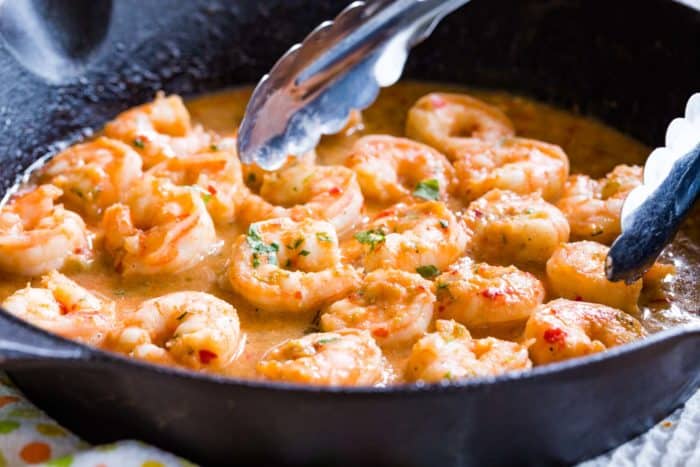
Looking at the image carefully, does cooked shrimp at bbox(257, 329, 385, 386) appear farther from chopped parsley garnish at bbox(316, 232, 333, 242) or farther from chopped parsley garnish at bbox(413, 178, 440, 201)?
chopped parsley garnish at bbox(413, 178, 440, 201)

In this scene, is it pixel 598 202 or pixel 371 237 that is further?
pixel 598 202

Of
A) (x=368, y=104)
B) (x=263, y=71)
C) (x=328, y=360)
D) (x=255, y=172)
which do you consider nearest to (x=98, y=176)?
(x=255, y=172)

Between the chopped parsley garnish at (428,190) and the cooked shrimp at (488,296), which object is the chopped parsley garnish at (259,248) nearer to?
the cooked shrimp at (488,296)

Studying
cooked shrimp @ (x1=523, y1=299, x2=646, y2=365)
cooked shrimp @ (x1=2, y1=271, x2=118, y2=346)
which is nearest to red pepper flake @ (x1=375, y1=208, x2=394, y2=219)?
cooked shrimp @ (x1=523, y1=299, x2=646, y2=365)

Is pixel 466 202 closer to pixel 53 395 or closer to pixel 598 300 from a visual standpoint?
pixel 598 300

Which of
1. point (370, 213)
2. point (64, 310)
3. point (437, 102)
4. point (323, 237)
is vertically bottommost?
point (64, 310)

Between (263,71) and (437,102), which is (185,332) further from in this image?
(263,71)
